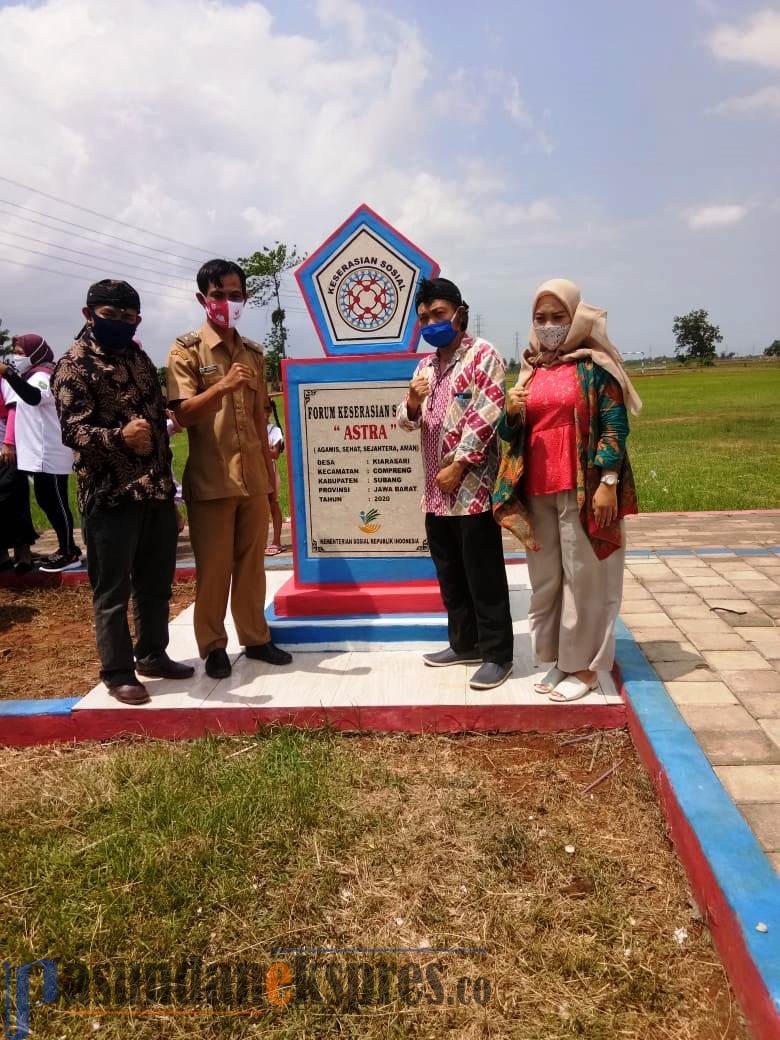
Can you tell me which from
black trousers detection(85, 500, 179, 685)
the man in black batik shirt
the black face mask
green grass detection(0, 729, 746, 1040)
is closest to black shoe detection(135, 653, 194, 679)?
black trousers detection(85, 500, 179, 685)

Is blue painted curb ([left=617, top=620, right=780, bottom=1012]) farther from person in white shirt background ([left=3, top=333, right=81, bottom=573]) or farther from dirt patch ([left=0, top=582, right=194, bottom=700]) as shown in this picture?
person in white shirt background ([left=3, top=333, right=81, bottom=573])

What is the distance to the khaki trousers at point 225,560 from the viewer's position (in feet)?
11.5

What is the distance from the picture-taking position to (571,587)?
3.08m

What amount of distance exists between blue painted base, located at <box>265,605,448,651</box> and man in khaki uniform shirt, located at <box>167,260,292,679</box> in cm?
36

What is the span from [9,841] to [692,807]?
2.26 metres

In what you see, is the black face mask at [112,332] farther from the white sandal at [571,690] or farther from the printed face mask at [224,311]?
the white sandal at [571,690]

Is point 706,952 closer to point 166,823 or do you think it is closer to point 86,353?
point 166,823

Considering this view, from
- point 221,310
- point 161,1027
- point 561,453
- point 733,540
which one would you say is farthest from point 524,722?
point 733,540

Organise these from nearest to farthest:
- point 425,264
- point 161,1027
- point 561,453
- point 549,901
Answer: point 161,1027, point 549,901, point 561,453, point 425,264

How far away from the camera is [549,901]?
219 cm

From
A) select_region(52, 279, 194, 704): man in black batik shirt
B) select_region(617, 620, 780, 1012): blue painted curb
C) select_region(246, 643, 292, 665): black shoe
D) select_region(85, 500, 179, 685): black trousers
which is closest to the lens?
select_region(617, 620, 780, 1012): blue painted curb

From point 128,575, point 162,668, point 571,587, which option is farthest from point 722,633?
point 128,575

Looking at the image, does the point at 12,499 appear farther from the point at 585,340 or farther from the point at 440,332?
the point at 585,340

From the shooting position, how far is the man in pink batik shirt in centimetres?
323
